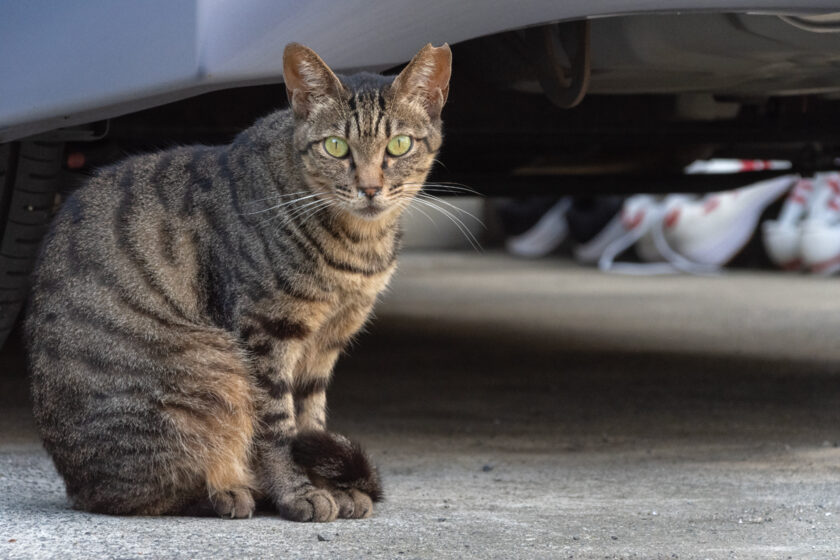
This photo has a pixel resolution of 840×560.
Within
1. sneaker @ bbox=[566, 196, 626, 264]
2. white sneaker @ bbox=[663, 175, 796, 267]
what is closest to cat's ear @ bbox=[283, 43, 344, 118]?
white sneaker @ bbox=[663, 175, 796, 267]

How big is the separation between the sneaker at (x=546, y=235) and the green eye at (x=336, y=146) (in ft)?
24.8

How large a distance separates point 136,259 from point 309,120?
45 cm

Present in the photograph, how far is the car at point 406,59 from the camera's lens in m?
2.05

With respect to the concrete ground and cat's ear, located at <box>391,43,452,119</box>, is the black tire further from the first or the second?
cat's ear, located at <box>391,43,452,119</box>

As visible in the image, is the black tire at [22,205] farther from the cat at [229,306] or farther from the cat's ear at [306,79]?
the cat's ear at [306,79]

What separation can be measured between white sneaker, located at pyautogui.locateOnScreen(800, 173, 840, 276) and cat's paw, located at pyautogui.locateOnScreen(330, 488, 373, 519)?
19.8 feet

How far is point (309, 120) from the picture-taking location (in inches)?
87.4

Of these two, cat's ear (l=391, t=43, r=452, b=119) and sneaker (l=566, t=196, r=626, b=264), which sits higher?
cat's ear (l=391, t=43, r=452, b=119)

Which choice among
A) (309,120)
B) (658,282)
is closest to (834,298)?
(658,282)

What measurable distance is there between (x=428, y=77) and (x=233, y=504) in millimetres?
924

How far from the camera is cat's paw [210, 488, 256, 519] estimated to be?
2158 mm

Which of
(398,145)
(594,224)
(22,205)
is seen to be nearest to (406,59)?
(398,145)

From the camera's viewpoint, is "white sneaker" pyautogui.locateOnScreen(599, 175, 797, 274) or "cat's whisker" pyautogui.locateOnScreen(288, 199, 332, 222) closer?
"cat's whisker" pyautogui.locateOnScreen(288, 199, 332, 222)

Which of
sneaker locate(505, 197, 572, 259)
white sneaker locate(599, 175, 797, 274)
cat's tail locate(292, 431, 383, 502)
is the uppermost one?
cat's tail locate(292, 431, 383, 502)
